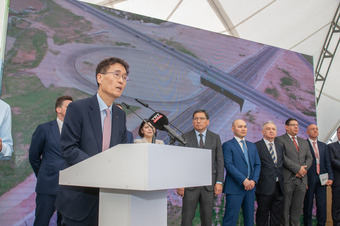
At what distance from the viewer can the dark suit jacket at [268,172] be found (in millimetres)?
4059

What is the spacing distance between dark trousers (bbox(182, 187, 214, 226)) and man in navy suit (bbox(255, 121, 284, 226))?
2.89 feet

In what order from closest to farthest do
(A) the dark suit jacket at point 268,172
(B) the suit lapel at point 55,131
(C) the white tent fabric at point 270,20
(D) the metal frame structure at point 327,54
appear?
(B) the suit lapel at point 55,131, (A) the dark suit jacket at point 268,172, (C) the white tent fabric at point 270,20, (D) the metal frame structure at point 327,54

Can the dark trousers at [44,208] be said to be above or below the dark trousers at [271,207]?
above

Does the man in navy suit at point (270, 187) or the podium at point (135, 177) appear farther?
the man in navy suit at point (270, 187)

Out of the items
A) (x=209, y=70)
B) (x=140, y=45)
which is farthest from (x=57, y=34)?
(x=209, y=70)

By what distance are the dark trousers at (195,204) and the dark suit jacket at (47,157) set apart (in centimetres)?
144

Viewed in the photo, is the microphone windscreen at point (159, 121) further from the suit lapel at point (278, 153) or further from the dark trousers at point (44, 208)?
the suit lapel at point (278, 153)

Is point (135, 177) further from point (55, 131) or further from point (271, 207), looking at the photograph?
point (271, 207)

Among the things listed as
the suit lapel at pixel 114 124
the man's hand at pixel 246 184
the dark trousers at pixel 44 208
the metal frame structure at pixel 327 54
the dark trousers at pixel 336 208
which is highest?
the metal frame structure at pixel 327 54

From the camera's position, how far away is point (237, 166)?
12.6 feet

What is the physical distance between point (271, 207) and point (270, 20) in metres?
4.41

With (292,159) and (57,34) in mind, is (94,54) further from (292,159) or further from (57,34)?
(292,159)

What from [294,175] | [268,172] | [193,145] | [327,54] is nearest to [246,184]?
[268,172]

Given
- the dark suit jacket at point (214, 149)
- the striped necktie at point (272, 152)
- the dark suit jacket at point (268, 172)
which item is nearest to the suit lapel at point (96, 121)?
the dark suit jacket at point (214, 149)
